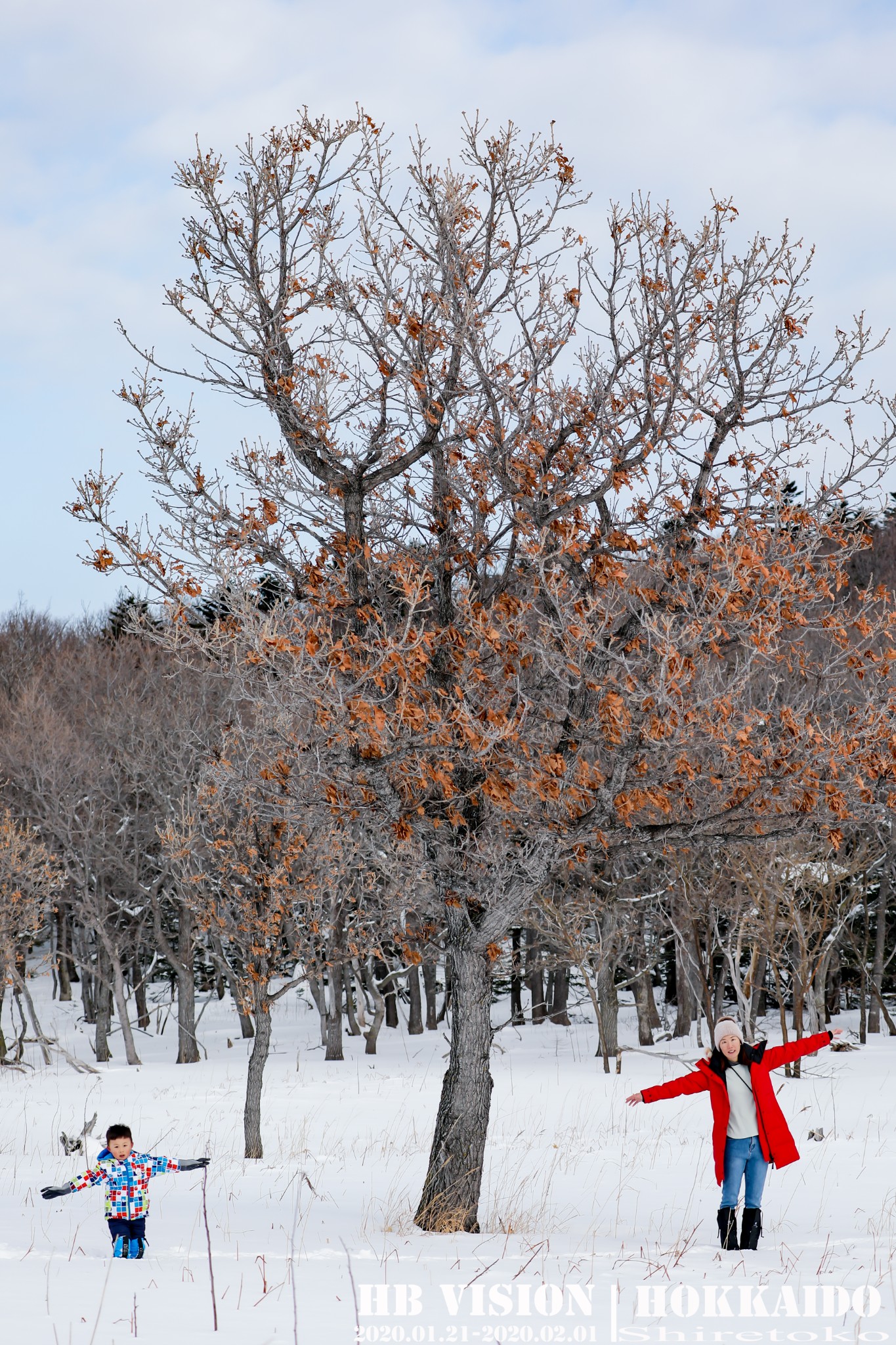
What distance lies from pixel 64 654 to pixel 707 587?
2989 cm

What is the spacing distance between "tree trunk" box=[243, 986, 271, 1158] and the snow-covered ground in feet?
1.54

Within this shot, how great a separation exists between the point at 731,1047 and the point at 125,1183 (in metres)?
3.67

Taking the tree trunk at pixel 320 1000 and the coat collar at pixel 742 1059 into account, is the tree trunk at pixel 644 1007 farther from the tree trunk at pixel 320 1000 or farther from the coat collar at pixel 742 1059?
the coat collar at pixel 742 1059

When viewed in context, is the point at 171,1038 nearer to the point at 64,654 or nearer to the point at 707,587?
the point at 64,654

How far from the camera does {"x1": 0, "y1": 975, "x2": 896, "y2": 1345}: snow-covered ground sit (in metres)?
4.75

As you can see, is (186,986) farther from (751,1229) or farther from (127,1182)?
(127,1182)

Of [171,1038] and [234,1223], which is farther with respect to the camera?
[171,1038]

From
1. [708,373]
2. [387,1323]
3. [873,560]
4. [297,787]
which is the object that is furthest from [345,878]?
[873,560]

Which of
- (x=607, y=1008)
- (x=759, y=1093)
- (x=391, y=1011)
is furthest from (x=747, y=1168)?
(x=391, y=1011)

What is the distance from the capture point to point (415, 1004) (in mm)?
32094

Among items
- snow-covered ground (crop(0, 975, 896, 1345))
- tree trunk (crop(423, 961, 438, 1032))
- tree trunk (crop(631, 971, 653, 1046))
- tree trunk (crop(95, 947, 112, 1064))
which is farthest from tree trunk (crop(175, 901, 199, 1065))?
tree trunk (crop(631, 971, 653, 1046))

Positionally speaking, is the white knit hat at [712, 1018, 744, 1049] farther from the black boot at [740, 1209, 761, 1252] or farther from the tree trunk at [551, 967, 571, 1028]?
the tree trunk at [551, 967, 571, 1028]

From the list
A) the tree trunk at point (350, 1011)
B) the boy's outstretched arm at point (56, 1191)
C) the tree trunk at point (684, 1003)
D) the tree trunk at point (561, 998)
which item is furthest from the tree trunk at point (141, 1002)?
the boy's outstretched arm at point (56, 1191)

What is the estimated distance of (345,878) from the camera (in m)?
17.7
